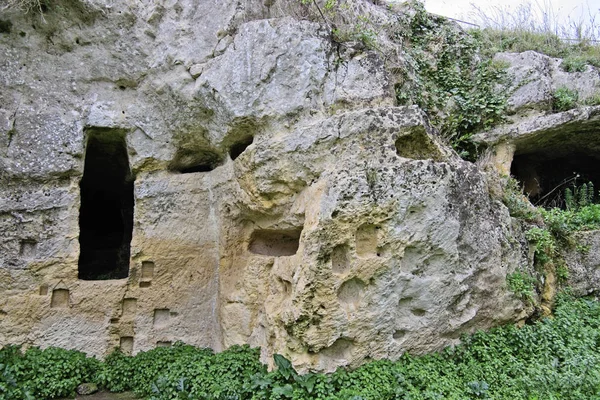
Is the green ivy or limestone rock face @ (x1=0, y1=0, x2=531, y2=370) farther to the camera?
the green ivy

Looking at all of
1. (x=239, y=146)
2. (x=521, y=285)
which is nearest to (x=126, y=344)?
(x=239, y=146)

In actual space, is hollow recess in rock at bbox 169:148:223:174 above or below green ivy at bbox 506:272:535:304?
above

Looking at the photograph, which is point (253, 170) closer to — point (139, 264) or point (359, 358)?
point (139, 264)

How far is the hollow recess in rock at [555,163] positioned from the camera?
7789 millimetres

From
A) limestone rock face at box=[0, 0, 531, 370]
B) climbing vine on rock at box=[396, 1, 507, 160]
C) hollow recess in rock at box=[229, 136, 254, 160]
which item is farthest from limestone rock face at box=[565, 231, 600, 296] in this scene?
hollow recess in rock at box=[229, 136, 254, 160]

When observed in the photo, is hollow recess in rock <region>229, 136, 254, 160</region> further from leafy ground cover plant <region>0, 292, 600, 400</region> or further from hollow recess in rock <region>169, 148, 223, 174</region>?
leafy ground cover plant <region>0, 292, 600, 400</region>

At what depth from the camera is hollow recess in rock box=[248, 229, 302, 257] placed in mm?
5957

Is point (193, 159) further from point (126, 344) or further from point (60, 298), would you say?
point (126, 344)

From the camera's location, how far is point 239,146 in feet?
20.1

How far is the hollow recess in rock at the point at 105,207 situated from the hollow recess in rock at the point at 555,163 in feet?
21.6

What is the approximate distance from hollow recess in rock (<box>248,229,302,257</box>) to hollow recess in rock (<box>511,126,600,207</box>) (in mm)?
4278

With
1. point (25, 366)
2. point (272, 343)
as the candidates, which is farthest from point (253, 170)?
point (25, 366)

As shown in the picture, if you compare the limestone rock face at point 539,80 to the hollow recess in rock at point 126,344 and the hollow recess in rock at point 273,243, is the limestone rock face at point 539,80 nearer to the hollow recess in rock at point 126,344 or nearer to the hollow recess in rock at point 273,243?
the hollow recess in rock at point 273,243

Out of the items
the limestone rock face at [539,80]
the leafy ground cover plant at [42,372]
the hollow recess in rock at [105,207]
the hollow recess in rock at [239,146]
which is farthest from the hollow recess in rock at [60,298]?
the limestone rock face at [539,80]
